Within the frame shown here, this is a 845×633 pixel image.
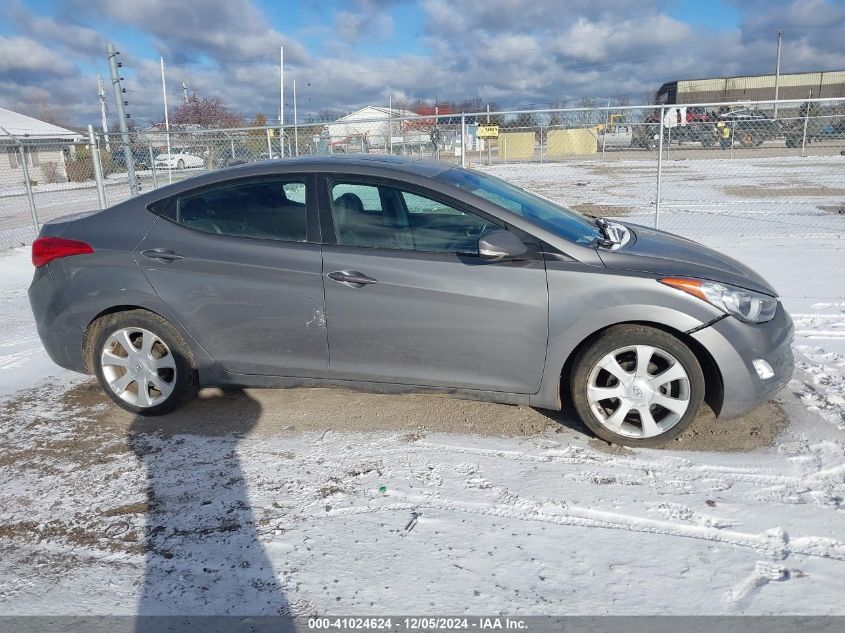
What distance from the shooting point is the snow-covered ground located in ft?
7.98

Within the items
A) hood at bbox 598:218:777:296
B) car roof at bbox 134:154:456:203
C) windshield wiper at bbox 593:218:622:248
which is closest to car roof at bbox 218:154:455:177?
car roof at bbox 134:154:456:203

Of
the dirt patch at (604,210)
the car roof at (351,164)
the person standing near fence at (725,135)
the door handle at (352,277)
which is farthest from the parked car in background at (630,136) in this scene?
the door handle at (352,277)

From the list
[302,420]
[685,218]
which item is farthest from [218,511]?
[685,218]

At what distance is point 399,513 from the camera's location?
2955 millimetres

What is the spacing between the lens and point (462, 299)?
3494 mm

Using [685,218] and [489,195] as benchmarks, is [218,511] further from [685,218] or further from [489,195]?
[685,218]

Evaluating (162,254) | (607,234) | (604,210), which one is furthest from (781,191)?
(162,254)

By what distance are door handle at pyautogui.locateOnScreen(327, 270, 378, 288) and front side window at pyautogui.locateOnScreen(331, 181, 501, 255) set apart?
0.61ft

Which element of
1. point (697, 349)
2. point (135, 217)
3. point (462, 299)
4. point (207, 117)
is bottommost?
point (697, 349)

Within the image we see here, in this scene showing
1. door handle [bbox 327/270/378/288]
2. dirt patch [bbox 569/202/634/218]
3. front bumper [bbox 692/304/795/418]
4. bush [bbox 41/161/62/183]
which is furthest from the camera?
bush [bbox 41/161/62/183]

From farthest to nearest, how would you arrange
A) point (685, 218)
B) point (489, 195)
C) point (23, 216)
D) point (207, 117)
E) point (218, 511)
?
point (207, 117) < point (23, 216) < point (685, 218) < point (489, 195) < point (218, 511)

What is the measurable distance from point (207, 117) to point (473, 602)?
43.2m

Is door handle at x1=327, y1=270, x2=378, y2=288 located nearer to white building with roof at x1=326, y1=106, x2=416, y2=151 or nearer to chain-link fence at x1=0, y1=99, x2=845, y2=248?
chain-link fence at x1=0, y1=99, x2=845, y2=248

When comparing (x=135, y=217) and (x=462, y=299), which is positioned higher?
(x=135, y=217)
